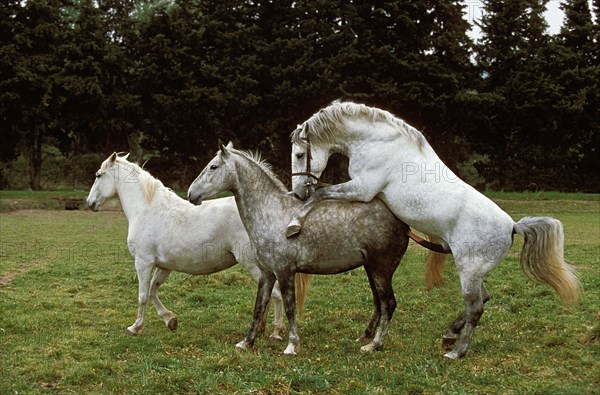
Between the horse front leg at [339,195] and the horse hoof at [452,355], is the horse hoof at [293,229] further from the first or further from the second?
the horse hoof at [452,355]

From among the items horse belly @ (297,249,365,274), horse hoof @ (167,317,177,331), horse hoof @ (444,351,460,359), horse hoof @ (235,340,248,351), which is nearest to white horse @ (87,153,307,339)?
horse hoof @ (167,317,177,331)

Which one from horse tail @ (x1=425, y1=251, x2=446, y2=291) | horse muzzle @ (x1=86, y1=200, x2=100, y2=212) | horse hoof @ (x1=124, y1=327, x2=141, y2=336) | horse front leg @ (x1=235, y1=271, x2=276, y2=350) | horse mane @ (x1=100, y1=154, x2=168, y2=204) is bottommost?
horse hoof @ (x1=124, y1=327, x2=141, y2=336)

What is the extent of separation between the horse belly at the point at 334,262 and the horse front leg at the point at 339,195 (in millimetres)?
429

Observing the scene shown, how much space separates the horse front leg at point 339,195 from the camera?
8.10 m

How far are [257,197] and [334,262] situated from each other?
122 centimetres

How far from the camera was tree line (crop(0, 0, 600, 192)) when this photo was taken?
1351 inches

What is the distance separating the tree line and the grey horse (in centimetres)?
2536

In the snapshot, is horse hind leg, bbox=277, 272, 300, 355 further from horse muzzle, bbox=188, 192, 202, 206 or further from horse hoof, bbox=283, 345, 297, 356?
horse muzzle, bbox=188, 192, 202, 206

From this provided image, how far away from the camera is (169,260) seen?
939 cm

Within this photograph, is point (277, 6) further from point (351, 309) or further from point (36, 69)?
point (351, 309)

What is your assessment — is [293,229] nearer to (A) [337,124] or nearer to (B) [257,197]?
(B) [257,197]

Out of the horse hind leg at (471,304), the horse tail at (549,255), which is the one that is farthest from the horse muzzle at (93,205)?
the horse tail at (549,255)

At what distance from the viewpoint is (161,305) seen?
9.53m

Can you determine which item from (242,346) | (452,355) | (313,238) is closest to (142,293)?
(242,346)
